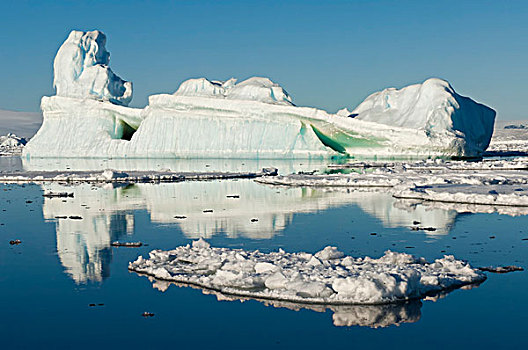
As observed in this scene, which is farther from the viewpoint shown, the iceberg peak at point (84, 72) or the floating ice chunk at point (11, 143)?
the floating ice chunk at point (11, 143)

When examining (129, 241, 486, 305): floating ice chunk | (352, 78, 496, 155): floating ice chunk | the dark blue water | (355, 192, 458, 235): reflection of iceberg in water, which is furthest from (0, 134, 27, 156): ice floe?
(129, 241, 486, 305): floating ice chunk

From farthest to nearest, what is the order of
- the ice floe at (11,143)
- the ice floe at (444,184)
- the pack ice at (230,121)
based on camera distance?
the ice floe at (11,143)
the pack ice at (230,121)
the ice floe at (444,184)

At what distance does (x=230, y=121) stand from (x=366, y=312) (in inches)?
1256

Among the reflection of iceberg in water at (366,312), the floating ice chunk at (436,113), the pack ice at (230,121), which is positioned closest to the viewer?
the reflection of iceberg in water at (366,312)

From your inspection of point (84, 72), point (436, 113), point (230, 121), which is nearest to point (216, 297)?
point (230, 121)

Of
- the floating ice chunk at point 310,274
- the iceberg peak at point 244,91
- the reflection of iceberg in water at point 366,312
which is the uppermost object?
the iceberg peak at point 244,91

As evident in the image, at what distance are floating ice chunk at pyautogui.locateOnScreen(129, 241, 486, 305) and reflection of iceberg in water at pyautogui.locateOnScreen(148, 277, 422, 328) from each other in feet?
0.29

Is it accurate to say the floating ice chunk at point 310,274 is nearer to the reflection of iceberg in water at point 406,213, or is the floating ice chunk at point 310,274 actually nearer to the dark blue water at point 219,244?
the dark blue water at point 219,244

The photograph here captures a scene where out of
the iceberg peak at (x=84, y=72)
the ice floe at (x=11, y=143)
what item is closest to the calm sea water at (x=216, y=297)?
the iceberg peak at (x=84, y=72)

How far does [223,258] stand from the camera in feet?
25.5

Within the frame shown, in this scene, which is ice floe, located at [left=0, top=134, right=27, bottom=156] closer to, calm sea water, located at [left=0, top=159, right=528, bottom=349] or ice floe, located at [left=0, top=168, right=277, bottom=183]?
ice floe, located at [left=0, top=168, right=277, bottom=183]

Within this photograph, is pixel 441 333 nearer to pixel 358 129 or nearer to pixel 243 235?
pixel 243 235

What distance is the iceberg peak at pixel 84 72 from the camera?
130 ft

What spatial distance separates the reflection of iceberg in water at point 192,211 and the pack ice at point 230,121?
1645 cm
